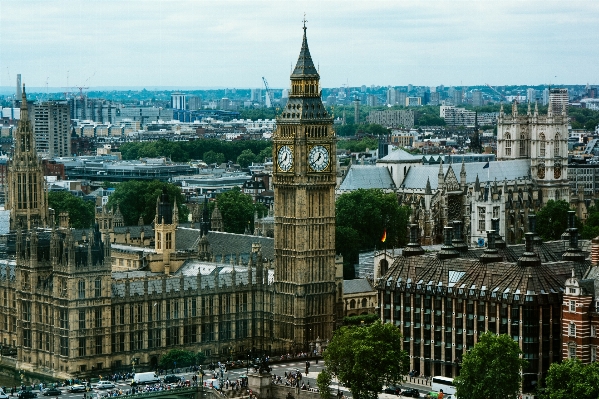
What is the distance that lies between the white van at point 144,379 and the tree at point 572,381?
30920 mm

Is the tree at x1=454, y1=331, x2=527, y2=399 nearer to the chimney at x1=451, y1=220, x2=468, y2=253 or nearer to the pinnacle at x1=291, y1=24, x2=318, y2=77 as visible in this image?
the chimney at x1=451, y1=220, x2=468, y2=253

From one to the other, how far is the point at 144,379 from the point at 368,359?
723 inches

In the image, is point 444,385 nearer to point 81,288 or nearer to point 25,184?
point 81,288

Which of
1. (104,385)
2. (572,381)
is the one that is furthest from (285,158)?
(572,381)

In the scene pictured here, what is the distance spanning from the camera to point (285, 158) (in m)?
130

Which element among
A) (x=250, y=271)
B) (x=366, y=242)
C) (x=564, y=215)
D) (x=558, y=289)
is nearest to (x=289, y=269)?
(x=250, y=271)

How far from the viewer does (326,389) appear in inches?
4407

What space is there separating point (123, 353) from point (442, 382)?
26.3 metres

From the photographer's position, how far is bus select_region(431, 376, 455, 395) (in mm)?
112938

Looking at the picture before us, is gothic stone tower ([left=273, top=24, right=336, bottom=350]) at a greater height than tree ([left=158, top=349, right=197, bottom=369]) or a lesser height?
greater

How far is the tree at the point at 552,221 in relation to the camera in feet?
604

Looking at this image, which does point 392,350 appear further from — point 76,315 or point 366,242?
point 366,242

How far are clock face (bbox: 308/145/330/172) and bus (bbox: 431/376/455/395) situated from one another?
74.8 feet

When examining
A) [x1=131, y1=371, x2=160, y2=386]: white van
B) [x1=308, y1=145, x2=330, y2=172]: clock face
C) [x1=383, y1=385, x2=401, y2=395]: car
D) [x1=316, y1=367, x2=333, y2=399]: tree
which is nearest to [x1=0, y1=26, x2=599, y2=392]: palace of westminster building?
[x1=308, y1=145, x2=330, y2=172]: clock face
